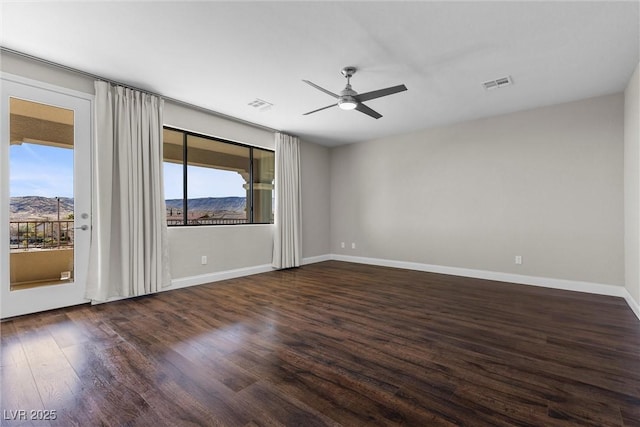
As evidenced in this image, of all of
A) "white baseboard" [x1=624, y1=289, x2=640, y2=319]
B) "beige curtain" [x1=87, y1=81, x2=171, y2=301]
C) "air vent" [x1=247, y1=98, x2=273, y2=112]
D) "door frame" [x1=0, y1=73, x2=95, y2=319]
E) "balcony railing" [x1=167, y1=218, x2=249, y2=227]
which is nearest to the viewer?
"door frame" [x1=0, y1=73, x2=95, y2=319]

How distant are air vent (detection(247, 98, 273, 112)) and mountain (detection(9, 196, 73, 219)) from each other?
8.38 ft

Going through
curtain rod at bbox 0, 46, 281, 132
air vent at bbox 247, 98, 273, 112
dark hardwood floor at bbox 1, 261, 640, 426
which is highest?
curtain rod at bbox 0, 46, 281, 132

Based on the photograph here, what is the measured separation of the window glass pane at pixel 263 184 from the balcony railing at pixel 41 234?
2.72 m

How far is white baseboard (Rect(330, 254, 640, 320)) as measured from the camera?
3.76 m

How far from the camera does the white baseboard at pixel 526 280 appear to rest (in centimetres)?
376

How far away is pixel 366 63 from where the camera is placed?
3061 mm

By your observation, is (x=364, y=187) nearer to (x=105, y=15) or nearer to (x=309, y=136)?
(x=309, y=136)

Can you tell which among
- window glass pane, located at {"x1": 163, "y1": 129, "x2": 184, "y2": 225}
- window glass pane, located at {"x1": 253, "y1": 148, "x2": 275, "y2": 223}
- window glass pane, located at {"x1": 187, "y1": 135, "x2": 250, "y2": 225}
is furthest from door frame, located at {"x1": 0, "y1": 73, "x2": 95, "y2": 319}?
window glass pane, located at {"x1": 253, "y1": 148, "x2": 275, "y2": 223}

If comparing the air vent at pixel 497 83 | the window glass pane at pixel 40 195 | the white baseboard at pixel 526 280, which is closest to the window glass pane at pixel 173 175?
the window glass pane at pixel 40 195

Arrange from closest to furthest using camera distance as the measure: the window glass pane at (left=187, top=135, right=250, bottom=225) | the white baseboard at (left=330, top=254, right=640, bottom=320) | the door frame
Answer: the door frame < the white baseboard at (left=330, top=254, right=640, bottom=320) < the window glass pane at (left=187, top=135, right=250, bottom=225)

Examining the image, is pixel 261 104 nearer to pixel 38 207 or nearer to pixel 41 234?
pixel 38 207

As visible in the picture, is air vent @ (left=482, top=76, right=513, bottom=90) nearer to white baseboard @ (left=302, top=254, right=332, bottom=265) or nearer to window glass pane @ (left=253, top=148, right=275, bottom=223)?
window glass pane @ (left=253, top=148, right=275, bottom=223)

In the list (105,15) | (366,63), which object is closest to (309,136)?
(366,63)

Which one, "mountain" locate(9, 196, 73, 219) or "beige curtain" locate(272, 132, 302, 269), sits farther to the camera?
"beige curtain" locate(272, 132, 302, 269)
